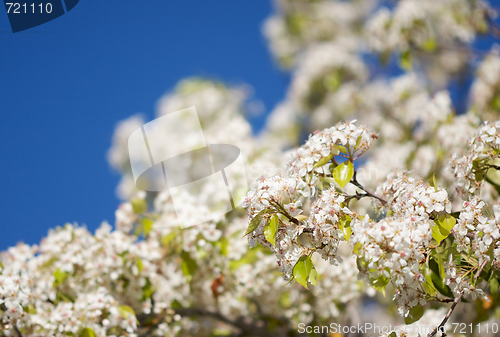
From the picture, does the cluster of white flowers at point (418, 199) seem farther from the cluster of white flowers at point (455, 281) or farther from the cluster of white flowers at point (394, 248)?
the cluster of white flowers at point (455, 281)

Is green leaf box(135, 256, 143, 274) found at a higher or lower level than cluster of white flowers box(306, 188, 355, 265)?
higher

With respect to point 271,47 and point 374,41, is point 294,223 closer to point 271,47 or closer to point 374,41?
point 374,41

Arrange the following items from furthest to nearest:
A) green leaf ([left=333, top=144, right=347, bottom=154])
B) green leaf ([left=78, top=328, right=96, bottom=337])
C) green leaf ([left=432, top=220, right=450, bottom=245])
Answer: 1. green leaf ([left=78, top=328, right=96, bottom=337])
2. green leaf ([left=333, top=144, right=347, bottom=154])
3. green leaf ([left=432, top=220, right=450, bottom=245])

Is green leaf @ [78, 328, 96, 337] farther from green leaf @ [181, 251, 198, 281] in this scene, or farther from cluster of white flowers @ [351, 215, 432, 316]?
cluster of white flowers @ [351, 215, 432, 316]

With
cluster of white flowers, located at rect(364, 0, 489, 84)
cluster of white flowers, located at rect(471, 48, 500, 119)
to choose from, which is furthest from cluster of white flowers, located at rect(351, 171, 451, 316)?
cluster of white flowers, located at rect(471, 48, 500, 119)

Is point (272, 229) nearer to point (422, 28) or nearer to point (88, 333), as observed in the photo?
point (88, 333)

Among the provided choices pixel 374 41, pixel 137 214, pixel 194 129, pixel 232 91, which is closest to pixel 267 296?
pixel 137 214
